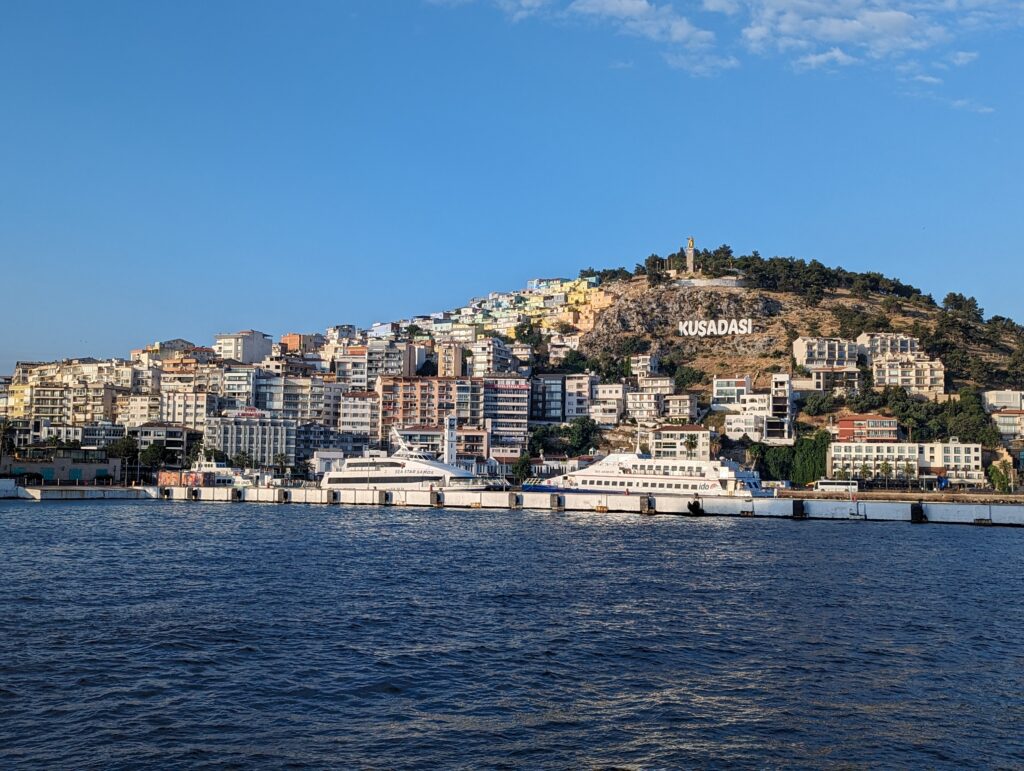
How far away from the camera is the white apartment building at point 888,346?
13700cm

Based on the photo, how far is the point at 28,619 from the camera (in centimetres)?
2708

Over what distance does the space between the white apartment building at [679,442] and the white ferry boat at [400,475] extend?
29215 millimetres

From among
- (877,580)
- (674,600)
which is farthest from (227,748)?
(877,580)

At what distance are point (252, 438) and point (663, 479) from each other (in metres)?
61.0

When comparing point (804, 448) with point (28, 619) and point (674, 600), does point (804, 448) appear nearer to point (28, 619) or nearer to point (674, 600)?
point (674, 600)

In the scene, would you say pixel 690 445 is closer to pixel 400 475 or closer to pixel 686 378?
pixel 686 378

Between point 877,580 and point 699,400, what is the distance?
98.7 m

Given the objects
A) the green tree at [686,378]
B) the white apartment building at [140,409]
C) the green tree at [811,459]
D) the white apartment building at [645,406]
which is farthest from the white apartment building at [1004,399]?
the white apartment building at [140,409]

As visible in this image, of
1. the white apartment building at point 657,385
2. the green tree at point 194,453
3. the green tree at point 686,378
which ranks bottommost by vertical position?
the green tree at point 194,453

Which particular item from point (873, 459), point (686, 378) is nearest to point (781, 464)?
point (873, 459)

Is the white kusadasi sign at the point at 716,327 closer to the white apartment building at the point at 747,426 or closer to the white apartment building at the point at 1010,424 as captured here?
the white apartment building at the point at 747,426

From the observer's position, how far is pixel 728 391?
132m

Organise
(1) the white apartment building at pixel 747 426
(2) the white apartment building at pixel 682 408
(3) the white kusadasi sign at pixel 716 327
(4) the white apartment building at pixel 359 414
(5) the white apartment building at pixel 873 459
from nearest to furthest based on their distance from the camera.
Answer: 1. (5) the white apartment building at pixel 873 459
2. (1) the white apartment building at pixel 747 426
3. (2) the white apartment building at pixel 682 408
4. (4) the white apartment building at pixel 359 414
5. (3) the white kusadasi sign at pixel 716 327

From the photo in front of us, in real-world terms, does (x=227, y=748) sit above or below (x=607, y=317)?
below
